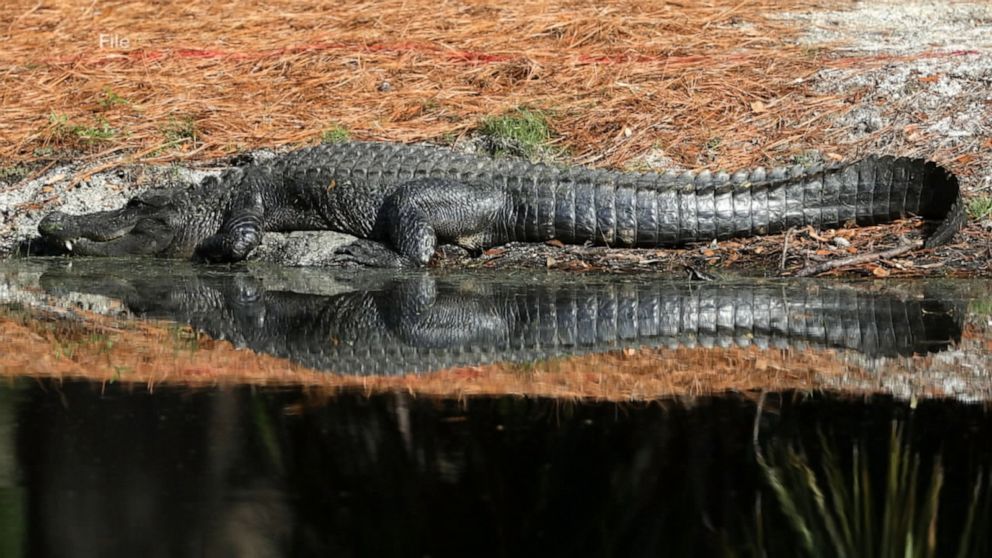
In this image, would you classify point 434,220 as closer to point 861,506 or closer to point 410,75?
point 410,75

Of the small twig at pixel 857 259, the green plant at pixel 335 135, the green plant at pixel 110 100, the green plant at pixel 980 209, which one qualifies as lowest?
the small twig at pixel 857 259

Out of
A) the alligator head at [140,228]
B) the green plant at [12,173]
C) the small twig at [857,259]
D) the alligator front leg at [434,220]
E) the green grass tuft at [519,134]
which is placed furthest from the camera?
the green grass tuft at [519,134]

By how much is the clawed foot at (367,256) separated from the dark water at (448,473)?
3168 mm

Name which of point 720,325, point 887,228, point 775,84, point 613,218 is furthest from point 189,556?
point 775,84

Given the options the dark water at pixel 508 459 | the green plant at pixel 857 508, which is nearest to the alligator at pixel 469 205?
the dark water at pixel 508 459

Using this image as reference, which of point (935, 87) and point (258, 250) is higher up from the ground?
point (935, 87)

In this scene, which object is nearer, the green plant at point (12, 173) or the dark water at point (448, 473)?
the dark water at point (448, 473)

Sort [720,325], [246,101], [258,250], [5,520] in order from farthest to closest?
[246,101] < [258,250] < [720,325] < [5,520]

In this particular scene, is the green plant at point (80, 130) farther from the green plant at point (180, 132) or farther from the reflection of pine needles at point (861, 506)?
the reflection of pine needles at point (861, 506)

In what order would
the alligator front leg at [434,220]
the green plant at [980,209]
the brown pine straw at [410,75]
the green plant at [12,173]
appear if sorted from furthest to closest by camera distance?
the brown pine straw at [410,75] < the green plant at [12,173] < the alligator front leg at [434,220] < the green plant at [980,209]

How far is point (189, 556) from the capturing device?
2.34m

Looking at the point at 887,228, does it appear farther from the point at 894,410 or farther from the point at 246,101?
the point at 246,101

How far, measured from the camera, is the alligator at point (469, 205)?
6527mm

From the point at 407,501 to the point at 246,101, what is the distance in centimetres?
624
